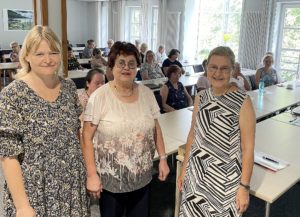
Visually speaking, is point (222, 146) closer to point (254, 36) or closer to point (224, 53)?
point (224, 53)

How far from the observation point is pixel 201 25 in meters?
9.40

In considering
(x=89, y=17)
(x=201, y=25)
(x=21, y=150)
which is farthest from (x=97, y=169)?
(x=89, y=17)

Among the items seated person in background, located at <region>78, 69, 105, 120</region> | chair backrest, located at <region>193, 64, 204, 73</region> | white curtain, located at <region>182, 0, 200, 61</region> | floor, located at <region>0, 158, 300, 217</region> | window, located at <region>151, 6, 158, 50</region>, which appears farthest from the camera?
window, located at <region>151, 6, 158, 50</region>

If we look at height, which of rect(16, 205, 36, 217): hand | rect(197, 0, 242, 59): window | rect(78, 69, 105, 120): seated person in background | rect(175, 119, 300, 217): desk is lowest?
rect(175, 119, 300, 217): desk

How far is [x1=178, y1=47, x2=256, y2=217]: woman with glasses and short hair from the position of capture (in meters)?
1.61

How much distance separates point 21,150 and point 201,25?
8.70m

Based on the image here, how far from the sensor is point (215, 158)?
65.9 inches

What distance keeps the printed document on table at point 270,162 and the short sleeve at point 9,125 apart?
1643mm

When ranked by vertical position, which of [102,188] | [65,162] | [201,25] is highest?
[201,25]

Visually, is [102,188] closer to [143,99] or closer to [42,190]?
[42,190]

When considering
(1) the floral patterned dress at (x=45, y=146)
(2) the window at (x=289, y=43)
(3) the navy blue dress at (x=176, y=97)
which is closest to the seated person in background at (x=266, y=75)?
(2) the window at (x=289, y=43)

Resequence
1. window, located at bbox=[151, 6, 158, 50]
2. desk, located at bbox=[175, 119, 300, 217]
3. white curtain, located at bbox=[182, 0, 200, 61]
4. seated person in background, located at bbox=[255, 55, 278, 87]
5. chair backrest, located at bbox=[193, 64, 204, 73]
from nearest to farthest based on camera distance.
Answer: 1. desk, located at bbox=[175, 119, 300, 217]
2. seated person in background, located at bbox=[255, 55, 278, 87]
3. chair backrest, located at bbox=[193, 64, 204, 73]
4. white curtain, located at bbox=[182, 0, 200, 61]
5. window, located at bbox=[151, 6, 158, 50]

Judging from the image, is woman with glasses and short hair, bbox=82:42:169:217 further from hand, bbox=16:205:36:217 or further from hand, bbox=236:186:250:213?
hand, bbox=236:186:250:213

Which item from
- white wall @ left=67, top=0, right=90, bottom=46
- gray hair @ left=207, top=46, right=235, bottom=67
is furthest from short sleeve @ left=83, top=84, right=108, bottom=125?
white wall @ left=67, top=0, right=90, bottom=46
